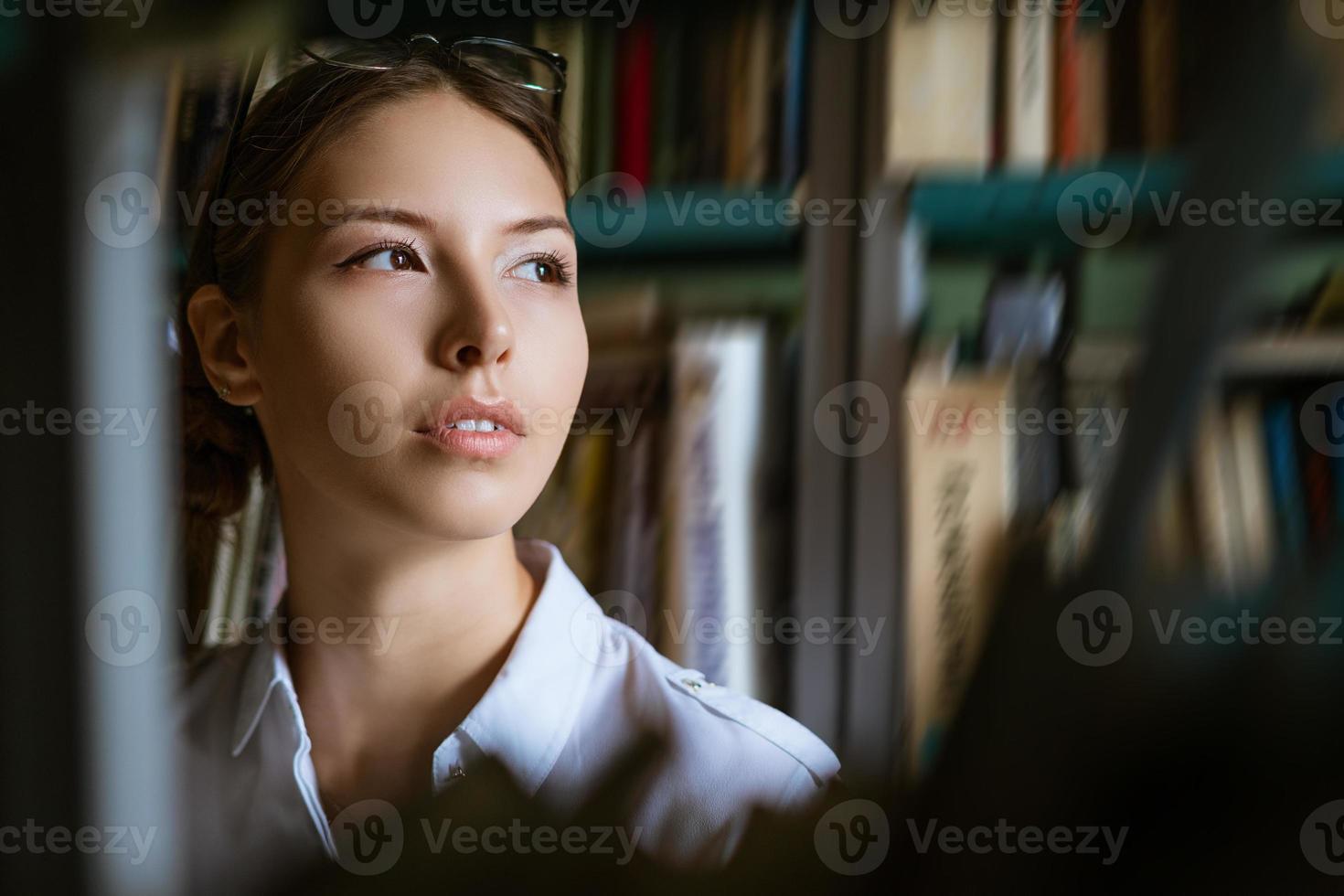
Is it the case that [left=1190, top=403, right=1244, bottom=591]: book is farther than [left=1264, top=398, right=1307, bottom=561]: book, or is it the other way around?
[left=1264, top=398, right=1307, bottom=561]: book

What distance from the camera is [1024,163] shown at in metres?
0.73

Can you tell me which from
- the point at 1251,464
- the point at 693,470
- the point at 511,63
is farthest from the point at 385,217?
the point at 1251,464

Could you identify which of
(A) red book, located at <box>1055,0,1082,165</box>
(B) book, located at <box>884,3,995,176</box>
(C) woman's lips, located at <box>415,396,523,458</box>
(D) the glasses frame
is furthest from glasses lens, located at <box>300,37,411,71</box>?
(A) red book, located at <box>1055,0,1082,165</box>

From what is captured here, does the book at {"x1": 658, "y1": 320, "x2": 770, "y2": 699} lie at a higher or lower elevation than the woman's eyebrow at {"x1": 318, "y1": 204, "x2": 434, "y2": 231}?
lower

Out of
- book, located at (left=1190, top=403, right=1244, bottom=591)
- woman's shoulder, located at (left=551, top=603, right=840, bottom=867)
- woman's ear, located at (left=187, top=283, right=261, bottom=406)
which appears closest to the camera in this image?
book, located at (left=1190, top=403, right=1244, bottom=591)

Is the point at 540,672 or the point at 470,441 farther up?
the point at 470,441

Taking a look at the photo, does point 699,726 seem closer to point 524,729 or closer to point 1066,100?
point 524,729

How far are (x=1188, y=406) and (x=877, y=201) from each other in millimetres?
611

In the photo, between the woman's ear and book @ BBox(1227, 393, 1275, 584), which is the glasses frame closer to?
the woman's ear

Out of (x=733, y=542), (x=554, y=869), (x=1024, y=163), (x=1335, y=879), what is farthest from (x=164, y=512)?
(x=1024, y=163)

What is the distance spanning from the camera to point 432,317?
0.69 metres

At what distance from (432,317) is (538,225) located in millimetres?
94

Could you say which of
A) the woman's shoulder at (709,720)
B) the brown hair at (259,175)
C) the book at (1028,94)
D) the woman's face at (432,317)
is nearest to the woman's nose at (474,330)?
the woman's face at (432,317)

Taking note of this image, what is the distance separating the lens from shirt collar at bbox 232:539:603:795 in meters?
0.72
